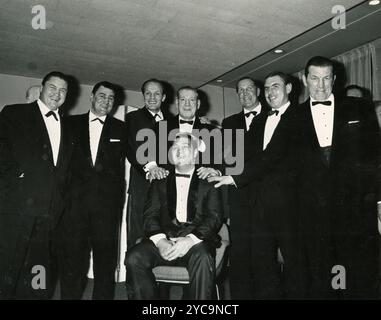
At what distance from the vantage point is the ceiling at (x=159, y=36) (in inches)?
165

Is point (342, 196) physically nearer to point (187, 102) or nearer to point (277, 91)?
point (277, 91)

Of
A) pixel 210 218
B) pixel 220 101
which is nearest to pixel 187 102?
pixel 210 218

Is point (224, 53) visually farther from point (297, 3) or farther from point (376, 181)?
point (376, 181)

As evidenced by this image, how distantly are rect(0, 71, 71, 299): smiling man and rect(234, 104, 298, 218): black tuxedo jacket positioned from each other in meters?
1.54

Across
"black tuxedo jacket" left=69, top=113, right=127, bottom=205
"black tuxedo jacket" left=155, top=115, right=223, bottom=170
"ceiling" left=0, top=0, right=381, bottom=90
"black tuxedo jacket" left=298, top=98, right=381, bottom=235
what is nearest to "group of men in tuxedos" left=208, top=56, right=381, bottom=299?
"black tuxedo jacket" left=298, top=98, right=381, bottom=235

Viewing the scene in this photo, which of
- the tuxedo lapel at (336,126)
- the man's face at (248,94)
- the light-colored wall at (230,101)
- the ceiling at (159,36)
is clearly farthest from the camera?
the light-colored wall at (230,101)

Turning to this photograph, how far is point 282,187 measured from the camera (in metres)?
2.90

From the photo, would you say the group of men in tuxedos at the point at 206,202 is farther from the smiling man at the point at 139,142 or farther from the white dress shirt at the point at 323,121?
the smiling man at the point at 139,142

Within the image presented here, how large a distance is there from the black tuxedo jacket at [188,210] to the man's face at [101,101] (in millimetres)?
987

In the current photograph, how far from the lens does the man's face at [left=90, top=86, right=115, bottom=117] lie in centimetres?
361

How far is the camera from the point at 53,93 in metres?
3.21

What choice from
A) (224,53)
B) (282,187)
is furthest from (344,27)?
(282,187)

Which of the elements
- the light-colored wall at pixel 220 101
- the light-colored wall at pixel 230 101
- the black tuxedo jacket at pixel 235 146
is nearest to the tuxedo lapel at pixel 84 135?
the black tuxedo jacket at pixel 235 146

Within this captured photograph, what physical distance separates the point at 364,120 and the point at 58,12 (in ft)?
11.9
